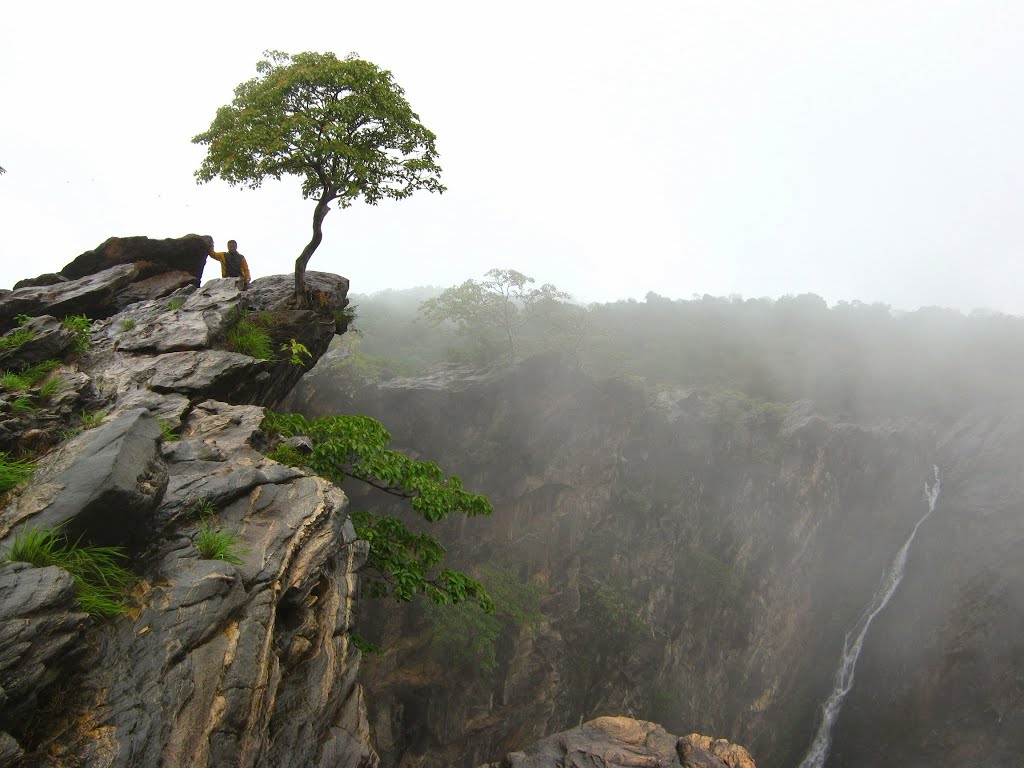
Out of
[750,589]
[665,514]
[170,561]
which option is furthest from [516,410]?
[170,561]

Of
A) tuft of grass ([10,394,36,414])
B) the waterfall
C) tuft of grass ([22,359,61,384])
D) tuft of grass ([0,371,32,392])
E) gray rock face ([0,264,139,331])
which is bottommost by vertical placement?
the waterfall

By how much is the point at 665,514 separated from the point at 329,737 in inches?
1042

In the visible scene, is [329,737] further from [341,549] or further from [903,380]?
[903,380]

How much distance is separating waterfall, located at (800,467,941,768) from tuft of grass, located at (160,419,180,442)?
32546 mm

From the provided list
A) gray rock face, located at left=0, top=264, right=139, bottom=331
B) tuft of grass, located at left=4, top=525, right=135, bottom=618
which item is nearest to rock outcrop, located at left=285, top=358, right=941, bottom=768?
gray rock face, located at left=0, top=264, right=139, bottom=331

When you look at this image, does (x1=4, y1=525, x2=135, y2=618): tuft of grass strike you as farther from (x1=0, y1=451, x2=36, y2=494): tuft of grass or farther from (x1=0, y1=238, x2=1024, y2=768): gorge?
(x1=0, y1=451, x2=36, y2=494): tuft of grass

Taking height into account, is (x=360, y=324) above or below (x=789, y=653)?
above

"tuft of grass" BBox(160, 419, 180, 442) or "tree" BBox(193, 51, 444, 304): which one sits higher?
"tree" BBox(193, 51, 444, 304)

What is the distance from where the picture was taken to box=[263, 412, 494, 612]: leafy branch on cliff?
10344mm

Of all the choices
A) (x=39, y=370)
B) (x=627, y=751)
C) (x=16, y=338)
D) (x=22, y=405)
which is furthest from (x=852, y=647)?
(x=16, y=338)

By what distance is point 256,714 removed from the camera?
5484 millimetres

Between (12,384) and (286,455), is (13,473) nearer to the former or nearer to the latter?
(12,384)

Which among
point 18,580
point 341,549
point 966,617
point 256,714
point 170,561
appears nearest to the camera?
point 18,580

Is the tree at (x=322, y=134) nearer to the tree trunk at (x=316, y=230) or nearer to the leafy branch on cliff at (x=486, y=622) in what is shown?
the tree trunk at (x=316, y=230)
